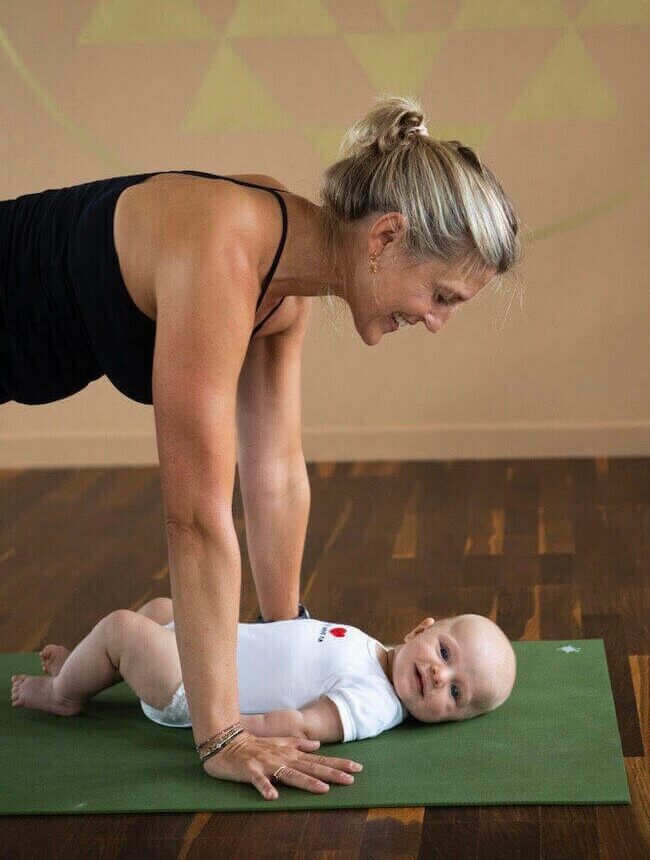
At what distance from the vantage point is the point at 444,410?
4410 millimetres

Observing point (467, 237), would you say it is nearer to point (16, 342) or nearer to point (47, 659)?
point (16, 342)

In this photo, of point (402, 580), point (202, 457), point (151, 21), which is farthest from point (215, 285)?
point (151, 21)

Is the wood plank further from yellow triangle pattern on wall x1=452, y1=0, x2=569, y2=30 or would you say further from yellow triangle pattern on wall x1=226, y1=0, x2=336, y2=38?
yellow triangle pattern on wall x1=226, y1=0, x2=336, y2=38

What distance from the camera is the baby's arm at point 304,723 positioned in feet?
6.44

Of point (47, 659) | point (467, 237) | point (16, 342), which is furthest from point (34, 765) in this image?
point (467, 237)

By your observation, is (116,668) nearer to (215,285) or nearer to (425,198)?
(215,285)

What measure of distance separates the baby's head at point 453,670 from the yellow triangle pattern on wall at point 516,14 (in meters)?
2.63

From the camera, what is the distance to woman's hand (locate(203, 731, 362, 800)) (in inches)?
72.1

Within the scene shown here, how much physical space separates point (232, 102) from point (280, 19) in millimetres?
300

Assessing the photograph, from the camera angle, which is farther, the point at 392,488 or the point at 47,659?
the point at 392,488

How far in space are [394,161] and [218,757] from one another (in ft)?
2.86

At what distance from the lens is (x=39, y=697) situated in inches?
85.7

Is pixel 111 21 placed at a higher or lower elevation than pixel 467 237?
higher

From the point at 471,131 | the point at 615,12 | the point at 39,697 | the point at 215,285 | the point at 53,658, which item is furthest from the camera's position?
the point at 471,131
